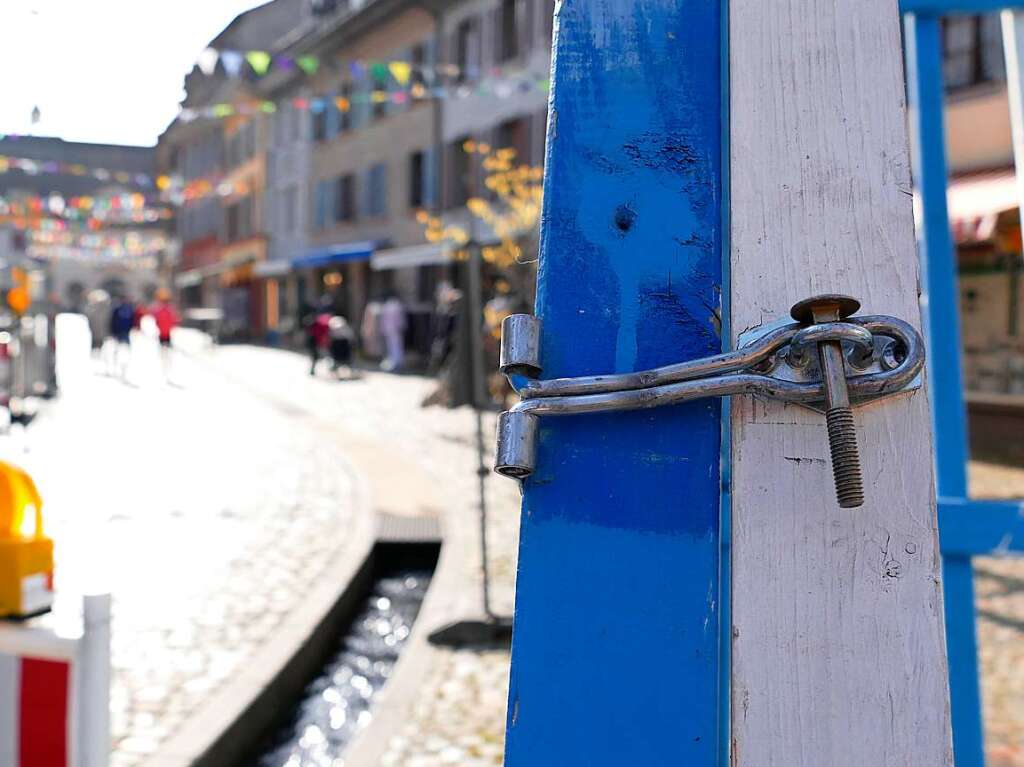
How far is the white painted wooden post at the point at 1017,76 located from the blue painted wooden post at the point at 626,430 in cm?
53

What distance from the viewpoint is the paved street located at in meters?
3.63

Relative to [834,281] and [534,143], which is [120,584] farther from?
[534,143]

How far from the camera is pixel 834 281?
78 cm

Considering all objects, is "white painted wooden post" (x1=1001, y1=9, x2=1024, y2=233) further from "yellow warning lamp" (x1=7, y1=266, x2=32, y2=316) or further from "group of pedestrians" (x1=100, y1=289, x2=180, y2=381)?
"group of pedestrians" (x1=100, y1=289, x2=180, y2=381)

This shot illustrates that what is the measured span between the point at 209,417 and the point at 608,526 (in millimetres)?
11999

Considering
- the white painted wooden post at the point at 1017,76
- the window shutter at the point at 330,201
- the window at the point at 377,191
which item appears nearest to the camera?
the white painted wooden post at the point at 1017,76

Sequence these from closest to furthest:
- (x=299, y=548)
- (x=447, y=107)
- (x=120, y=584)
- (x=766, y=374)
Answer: (x=766, y=374)
(x=120, y=584)
(x=299, y=548)
(x=447, y=107)

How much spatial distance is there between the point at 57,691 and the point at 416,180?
23242mm

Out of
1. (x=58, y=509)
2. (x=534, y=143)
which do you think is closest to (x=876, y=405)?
(x=58, y=509)

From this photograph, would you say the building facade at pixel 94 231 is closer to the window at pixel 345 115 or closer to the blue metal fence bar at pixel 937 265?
the window at pixel 345 115

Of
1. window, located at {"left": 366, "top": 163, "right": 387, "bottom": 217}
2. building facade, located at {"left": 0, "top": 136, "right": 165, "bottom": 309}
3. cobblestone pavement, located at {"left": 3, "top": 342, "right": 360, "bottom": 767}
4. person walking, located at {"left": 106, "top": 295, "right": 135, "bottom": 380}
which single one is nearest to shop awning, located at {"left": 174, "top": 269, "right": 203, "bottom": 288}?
building facade, located at {"left": 0, "top": 136, "right": 165, "bottom": 309}

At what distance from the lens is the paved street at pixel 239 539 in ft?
11.9

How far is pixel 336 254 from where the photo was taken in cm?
2680

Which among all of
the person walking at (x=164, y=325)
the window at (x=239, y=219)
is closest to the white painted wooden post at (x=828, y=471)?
the person walking at (x=164, y=325)
